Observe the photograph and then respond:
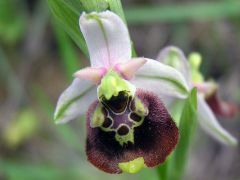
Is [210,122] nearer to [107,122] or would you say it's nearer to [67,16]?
[107,122]

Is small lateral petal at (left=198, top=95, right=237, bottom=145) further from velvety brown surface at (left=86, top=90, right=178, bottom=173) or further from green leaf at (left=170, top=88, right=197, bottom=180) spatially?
velvety brown surface at (left=86, top=90, right=178, bottom=173)

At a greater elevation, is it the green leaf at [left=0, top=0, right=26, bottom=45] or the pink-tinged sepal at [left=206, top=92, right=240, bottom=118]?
the green leaf at [left=0, top=0, right=26, bottom=45]

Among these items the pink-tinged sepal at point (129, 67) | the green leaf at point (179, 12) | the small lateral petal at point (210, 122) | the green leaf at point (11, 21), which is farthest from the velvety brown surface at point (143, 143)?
the green leaf at point (11, 21)

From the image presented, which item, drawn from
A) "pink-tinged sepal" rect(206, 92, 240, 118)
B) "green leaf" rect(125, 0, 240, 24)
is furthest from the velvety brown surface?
"green leaf" rect(125, 0, 240, 24)

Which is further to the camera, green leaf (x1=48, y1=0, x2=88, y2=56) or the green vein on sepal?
the green vein on sepal

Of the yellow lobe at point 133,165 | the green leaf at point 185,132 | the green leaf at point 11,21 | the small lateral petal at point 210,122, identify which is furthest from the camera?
the green leaf at point 11,21

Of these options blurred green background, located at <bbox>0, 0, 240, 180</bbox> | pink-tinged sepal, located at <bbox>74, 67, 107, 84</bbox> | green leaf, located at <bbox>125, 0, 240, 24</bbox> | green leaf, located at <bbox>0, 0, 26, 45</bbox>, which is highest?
green leaf, located at <bbox>0, 0, 26, 45</bbox>

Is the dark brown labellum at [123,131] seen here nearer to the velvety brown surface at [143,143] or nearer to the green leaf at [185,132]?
the velvety brown surface at [143,143]

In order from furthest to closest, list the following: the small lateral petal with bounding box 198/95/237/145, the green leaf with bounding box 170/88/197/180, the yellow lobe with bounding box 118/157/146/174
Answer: the small lateral petal with bounding box 198/95/237/145 → the green leaf with bounding box 170/88/197/180 → the yellow lobe with bounding box 118/157/146/174

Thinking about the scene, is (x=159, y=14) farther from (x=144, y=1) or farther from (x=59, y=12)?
(x=59, y=12)
